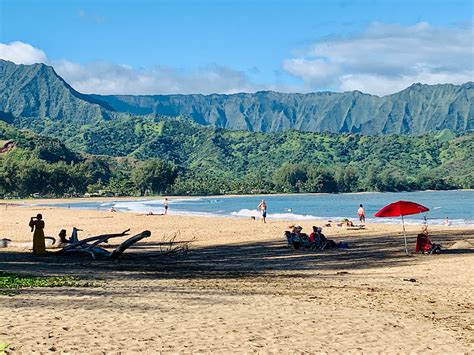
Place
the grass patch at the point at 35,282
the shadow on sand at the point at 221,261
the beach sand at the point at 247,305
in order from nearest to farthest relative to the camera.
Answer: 1. the beach sand at the point at 247,305
2. the grass patch at the point at 35,282
3. the shadow on sand at the point at 221,261

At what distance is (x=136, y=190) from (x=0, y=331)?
15328 cm

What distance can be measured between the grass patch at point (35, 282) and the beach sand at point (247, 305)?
452 mm

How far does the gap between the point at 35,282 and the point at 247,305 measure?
483cm

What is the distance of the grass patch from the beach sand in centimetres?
45

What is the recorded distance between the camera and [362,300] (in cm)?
1263

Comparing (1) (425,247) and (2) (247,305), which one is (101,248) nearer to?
(1) (425,247)

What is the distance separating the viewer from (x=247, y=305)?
1155 cm

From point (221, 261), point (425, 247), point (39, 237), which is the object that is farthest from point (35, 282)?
point (425, 247)

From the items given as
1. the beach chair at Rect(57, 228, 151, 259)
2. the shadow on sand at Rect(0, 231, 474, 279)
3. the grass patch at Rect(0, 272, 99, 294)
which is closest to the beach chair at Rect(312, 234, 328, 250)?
the shadow on sand at Rect(0, 231, 474, 279)

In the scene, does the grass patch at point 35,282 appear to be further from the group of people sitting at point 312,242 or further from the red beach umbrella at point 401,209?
the group of people sitting at point 312,242

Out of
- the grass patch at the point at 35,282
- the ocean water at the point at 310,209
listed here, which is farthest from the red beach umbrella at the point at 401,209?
the ocean water at the point at 310,209

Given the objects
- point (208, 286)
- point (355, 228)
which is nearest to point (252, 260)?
point (208, 286)

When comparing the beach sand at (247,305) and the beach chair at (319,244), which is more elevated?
the beach chair at (319,244)

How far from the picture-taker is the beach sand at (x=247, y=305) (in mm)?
8539
